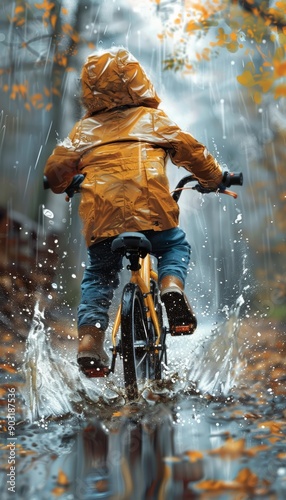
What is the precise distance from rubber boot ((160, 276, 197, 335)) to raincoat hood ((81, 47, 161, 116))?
1203 millimetres

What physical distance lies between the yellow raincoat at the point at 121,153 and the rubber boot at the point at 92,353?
1.98 feet

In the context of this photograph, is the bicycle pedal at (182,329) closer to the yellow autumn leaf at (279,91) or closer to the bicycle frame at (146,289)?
the bicycle frame at (146,289)

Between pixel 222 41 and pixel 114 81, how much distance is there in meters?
8.49

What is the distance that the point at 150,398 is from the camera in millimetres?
4684

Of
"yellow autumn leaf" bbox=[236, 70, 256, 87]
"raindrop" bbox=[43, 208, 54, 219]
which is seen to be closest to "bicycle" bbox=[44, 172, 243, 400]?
"raindrop" bbox=[43, 208, 54, 219]

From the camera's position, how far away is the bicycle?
4.00 m

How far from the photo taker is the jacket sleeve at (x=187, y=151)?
4.32 meters

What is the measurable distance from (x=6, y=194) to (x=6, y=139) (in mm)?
971

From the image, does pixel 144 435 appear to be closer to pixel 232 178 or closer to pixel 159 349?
pixel 159 349

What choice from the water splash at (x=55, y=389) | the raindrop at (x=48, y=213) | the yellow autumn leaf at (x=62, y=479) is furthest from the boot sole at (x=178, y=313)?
the raindrop at (x=48, y=213)

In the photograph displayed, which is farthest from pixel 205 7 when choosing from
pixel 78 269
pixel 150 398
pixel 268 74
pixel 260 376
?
pixel 150 398

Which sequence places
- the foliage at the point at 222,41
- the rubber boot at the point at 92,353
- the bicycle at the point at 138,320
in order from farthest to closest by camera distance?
the foliage at the point at 222,41, the rubber boot at the point at 92,353, the bicycle at the point at 138,320

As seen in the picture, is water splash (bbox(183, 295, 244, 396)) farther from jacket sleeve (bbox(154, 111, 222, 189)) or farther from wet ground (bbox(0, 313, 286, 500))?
jacket sleeve (bbox(154, 111, 222, 189))

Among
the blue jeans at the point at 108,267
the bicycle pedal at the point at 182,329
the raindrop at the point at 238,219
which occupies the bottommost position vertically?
the bicycle pedal at the point at 182,329
